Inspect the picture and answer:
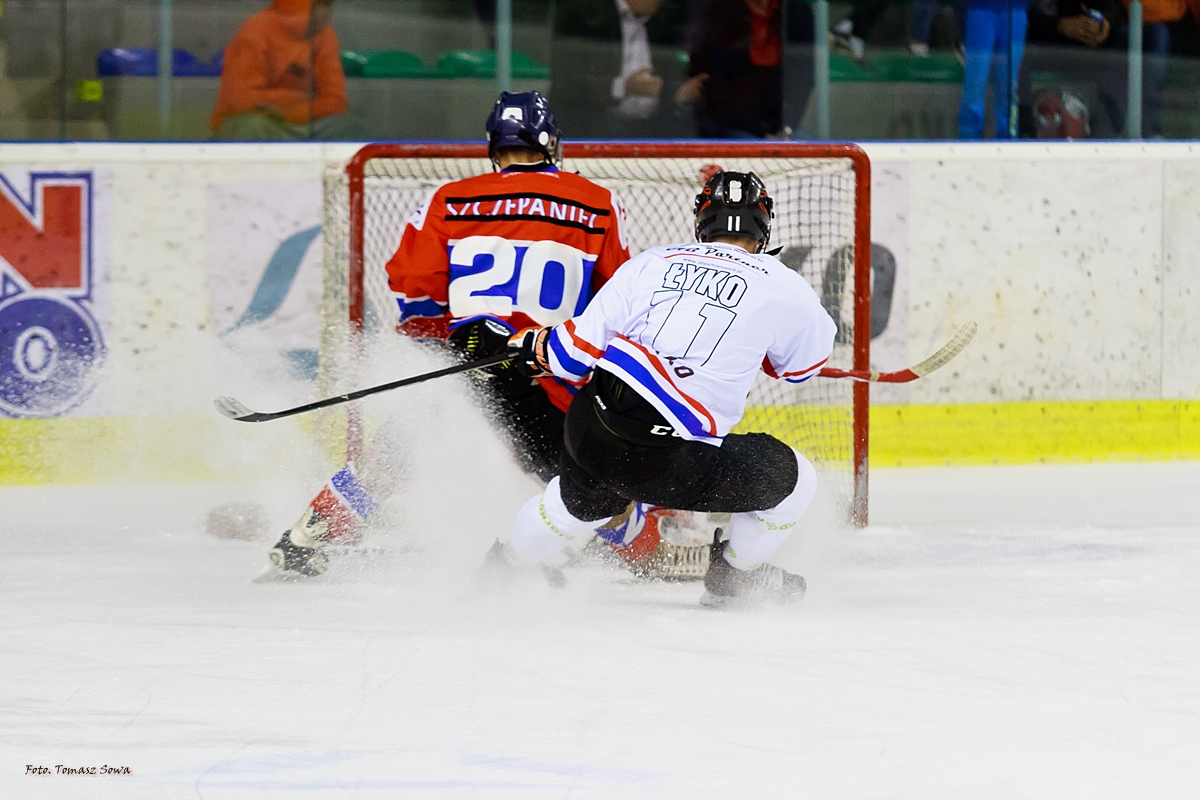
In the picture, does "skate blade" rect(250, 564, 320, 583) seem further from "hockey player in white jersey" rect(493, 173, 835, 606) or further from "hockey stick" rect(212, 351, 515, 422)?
"hockey player in white jersey" rect(493, 173, 835, 606)

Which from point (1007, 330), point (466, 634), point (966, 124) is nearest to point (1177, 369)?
point (1007, 330)

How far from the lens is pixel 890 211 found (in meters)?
4.75

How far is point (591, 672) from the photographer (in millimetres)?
2164

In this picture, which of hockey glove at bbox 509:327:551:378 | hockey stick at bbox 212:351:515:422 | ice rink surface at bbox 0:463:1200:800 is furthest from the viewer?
hockey stick at bbox 212:351:515:422

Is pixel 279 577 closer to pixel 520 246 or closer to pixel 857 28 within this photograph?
pixel 520 246

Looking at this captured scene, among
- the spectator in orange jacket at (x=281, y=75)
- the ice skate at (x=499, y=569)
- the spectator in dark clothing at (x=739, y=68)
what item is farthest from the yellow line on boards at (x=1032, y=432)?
the ice skate at (x=499, y=569)

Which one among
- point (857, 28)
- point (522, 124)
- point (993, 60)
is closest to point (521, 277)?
point (522, 124)

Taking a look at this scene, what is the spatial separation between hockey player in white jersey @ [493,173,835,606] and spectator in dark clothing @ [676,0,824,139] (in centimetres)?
220

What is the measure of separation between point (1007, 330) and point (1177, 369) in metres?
0.64

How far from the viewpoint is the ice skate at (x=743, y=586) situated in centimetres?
273

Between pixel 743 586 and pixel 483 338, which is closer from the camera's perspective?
pixel 743 586

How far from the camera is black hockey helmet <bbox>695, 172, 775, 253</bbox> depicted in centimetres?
265

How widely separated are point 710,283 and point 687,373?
16 cm

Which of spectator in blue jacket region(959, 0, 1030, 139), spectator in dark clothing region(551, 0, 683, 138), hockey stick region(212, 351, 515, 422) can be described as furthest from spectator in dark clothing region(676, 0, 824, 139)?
hockey stick region(212, 351, 515, 422)
